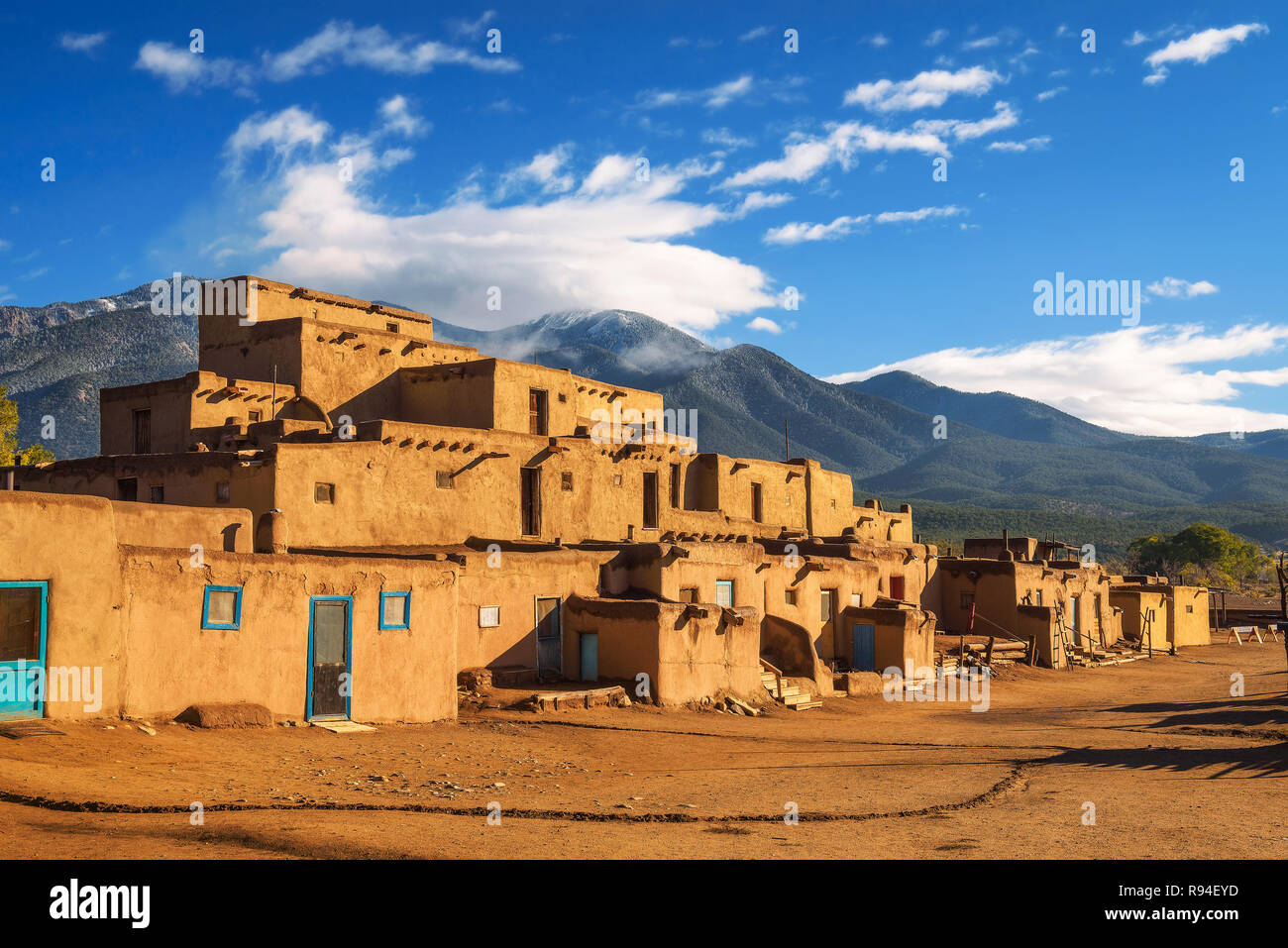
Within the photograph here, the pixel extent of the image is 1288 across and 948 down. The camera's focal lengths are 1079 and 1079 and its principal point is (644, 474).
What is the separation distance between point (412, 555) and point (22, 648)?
9.71 metres

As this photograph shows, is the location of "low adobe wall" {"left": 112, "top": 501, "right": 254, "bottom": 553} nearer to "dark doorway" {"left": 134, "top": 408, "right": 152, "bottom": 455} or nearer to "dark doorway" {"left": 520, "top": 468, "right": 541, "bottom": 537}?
"dark doorway" {"left": 520, "top": 468, "right": 541, "bottom": 537}

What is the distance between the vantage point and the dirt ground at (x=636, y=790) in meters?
9.63

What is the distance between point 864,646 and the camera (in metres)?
29.8

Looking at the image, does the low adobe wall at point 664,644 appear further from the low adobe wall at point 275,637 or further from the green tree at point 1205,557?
the green tree at point 1205,557

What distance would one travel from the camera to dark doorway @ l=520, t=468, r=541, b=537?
28609 millimetres

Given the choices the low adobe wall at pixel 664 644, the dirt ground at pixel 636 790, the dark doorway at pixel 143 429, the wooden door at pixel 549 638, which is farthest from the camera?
the dark doorway at pixel 143 429

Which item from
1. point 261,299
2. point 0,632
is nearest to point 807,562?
point 261,299

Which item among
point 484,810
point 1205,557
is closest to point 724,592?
point 484,810

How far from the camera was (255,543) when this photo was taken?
64.3ft

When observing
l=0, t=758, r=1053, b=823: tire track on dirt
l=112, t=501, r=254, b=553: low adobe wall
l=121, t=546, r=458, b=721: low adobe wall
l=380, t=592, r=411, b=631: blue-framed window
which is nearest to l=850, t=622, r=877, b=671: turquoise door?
l=121, t=546, r=458, b=721: low adobe wall

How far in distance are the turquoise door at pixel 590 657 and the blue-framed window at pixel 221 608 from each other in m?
8.61

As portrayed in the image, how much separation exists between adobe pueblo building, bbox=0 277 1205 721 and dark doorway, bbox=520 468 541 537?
13 cm

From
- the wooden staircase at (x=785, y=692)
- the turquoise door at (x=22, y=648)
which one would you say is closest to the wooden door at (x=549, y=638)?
the wooden staircase at (x=785, y=692)
